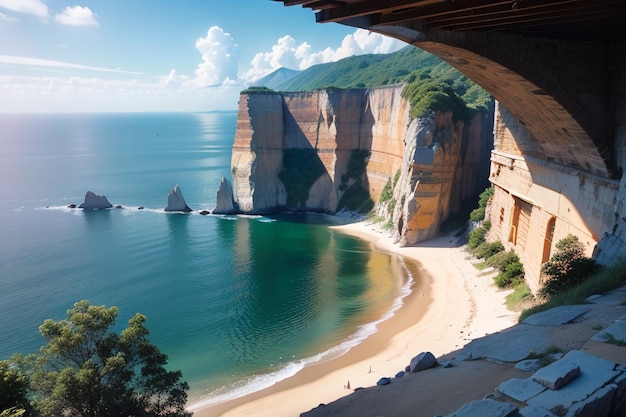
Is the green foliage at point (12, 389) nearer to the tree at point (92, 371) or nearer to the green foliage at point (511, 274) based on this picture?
the tree at point (92, 371)

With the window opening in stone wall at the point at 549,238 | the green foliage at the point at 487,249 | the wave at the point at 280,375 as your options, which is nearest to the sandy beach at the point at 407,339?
the wave at the point at 280,375

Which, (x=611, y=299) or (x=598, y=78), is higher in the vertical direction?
(x=598, y=78)

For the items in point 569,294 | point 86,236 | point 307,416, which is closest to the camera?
point 307,416

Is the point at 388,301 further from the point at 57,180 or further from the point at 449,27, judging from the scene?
the point at 57,180

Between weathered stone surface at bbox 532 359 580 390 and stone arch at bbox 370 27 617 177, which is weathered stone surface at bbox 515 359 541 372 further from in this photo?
stone arch at bbox 370 27 617 177

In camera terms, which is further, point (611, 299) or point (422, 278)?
point (422, 278)

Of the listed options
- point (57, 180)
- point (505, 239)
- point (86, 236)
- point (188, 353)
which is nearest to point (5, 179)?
point (57, 180)

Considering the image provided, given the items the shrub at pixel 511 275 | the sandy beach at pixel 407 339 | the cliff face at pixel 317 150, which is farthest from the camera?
the cliff face at pixel 317 150
